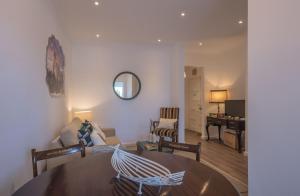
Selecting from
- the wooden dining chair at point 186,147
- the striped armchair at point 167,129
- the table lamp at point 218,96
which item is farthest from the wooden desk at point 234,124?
the wooden dining chair at point 186,147

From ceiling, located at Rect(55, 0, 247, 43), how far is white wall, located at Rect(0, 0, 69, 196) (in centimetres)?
87

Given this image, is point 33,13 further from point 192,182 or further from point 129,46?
point 129,46

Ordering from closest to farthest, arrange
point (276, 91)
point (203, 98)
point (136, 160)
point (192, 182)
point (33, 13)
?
point (192, 182) < point (136, 160) < point (276, 91) < point (33, 13) < point (203, 98)

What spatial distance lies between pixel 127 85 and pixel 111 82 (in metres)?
0.43

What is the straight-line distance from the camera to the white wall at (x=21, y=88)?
1.60m

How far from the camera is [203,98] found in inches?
253

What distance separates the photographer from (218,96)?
245 inches

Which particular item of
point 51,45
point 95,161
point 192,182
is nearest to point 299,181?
point 192,182

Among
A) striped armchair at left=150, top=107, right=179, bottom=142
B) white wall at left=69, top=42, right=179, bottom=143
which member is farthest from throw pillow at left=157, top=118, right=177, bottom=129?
white wall at left=69, top=42, right=179, bottom=143

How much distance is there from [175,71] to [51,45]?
129 inches

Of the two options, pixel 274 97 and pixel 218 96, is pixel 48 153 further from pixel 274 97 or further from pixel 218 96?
pixel 218 96

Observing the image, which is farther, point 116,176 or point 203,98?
point 203,98

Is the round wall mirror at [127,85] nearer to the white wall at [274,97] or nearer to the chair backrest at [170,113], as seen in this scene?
the chair backrest at [170,113]

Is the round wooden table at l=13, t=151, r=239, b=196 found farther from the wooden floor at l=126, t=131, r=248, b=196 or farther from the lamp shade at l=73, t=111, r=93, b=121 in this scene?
the lamp shade at l=73, t=111, r=93, b=121
